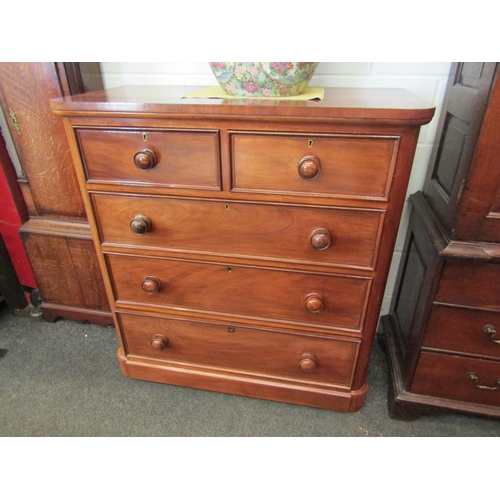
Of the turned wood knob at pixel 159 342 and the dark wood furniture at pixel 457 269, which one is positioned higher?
the dark wood furniture at pixel 457 269

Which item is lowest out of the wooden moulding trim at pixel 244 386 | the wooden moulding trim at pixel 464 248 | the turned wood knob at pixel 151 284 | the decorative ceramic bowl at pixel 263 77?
the wooden moulding trim at pixel 244 386

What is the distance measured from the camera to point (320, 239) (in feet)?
2.90

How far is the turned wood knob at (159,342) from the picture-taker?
120cm

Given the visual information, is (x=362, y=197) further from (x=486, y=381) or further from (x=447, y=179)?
(x=486, y=381)

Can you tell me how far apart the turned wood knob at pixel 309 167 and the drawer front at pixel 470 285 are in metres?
0.44

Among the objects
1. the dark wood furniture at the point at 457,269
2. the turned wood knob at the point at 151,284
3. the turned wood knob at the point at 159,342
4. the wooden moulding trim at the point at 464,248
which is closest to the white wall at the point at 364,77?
the dark wood furniture at the point at 457,269

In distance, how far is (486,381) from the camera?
3.45ft

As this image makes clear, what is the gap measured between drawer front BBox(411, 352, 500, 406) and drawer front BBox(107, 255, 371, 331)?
0.27 m

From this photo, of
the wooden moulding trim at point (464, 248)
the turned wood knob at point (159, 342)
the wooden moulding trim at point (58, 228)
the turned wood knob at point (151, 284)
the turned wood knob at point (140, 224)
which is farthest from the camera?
the wooden moulding trim at point (58, 228)

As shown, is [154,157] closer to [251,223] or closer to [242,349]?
[251,223]

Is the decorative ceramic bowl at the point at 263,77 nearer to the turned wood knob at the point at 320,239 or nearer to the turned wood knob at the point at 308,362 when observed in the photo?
the turned wood knob at the point at 320,239

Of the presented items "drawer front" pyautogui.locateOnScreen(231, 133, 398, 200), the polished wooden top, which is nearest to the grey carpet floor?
"drawer front" pyautogui.locateOnScreen(231, 133, 398, 200)

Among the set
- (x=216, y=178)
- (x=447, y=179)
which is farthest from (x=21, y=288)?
(x=447, y=179)

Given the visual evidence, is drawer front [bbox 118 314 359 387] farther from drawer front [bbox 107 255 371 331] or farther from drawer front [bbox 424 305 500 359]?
drawer front [bbox 424 305 500 359]
